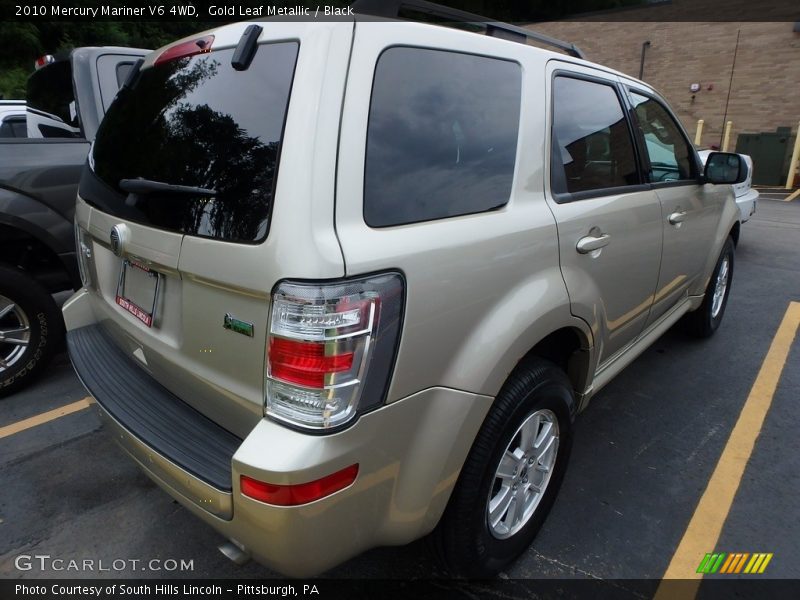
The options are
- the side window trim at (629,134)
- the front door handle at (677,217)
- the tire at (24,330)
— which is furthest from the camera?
the tire at (24,330)

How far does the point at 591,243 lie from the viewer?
86.0 inches

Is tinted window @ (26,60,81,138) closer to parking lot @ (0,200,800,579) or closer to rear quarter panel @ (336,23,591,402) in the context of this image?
parking lot @ (0,200,800,579)

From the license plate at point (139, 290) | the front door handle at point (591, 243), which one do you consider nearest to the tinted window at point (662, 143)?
the front door handle at point (591, 243)

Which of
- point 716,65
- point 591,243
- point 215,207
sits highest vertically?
point 716,65

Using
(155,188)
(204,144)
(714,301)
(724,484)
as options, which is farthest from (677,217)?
(155,188)

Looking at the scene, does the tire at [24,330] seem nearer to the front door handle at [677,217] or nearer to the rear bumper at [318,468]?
the rear bumper at [318,468]

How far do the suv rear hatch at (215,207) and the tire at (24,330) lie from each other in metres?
1.52

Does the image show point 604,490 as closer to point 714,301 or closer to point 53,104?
point 714,301

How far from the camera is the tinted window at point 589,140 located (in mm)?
2168

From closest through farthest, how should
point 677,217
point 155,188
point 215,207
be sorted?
1. point 215,207
2. point 155,188
3. point 677,217

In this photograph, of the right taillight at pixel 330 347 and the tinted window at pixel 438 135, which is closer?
the right taillight at pixel 330 347

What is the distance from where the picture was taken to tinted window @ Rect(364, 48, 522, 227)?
1.52 m

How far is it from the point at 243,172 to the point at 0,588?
1.89 m

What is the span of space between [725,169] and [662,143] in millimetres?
477
